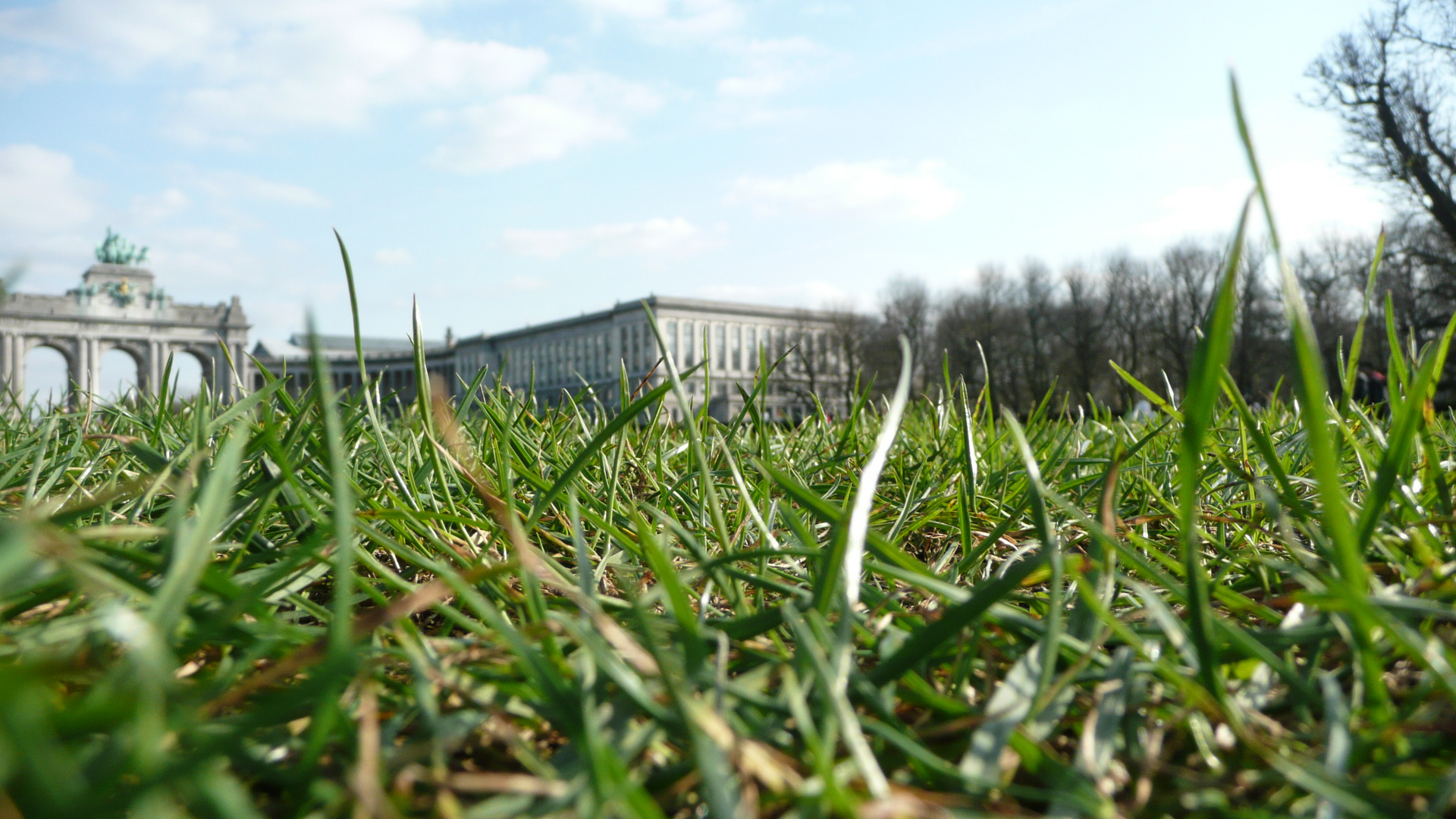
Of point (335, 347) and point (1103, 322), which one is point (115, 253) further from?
point (1103, 322)

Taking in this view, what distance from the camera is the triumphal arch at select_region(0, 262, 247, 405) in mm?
44750

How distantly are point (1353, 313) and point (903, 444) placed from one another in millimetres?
33837

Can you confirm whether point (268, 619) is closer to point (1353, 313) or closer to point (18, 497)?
point (18, 497)

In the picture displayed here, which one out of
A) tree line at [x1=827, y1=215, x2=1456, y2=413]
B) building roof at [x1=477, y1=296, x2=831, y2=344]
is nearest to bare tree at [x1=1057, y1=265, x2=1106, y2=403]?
tree line at [x1=827, y1=215, x2=1456, y2=413]

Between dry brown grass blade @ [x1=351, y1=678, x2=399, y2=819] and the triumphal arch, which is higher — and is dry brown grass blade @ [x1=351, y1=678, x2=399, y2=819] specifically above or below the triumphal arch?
below

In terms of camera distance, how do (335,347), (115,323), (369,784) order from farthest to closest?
(335,347) → (115,323) → (369,784)

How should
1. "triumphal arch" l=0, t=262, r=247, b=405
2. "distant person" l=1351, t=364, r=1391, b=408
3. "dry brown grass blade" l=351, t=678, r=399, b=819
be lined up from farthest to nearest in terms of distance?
"triumphal arch" l=0, t=262, r=247, b=405 < "distant person" l=1351, t=364, r=1391, b=408 < "dry brown grass blade" l=351, t=678, r=399, b=819

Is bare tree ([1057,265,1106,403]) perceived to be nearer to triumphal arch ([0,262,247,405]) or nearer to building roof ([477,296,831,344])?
building roof ([477,296,831,344])

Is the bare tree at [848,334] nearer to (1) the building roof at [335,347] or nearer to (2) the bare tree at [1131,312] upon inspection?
(2) the bare tree at [1131,312]

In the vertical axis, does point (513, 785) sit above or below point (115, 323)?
below

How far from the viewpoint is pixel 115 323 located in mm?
47719

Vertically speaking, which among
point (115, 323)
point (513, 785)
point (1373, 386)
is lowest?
point (1373, 386)

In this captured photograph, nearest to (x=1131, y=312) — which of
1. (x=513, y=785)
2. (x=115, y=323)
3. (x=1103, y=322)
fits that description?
(x=1103, y=322)

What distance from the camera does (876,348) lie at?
3294 centimetres
